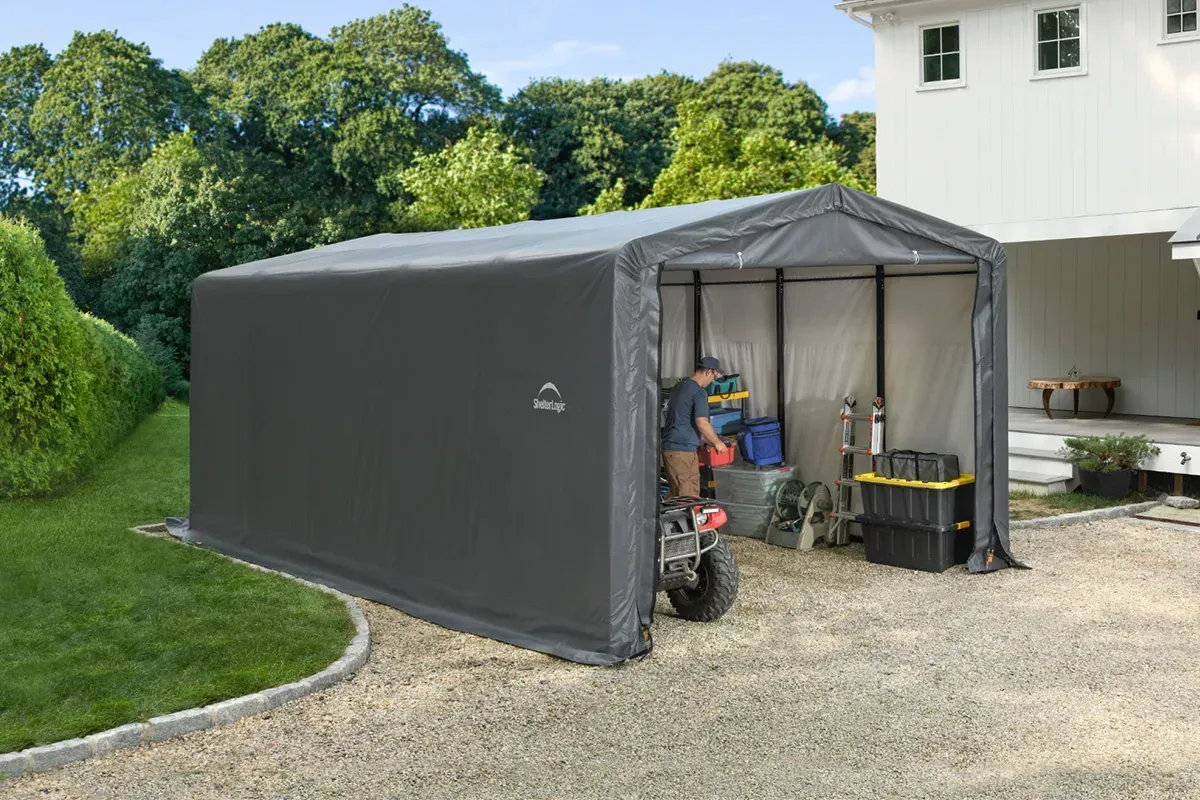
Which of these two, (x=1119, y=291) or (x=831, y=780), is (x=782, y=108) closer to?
(x=1119, y=291)

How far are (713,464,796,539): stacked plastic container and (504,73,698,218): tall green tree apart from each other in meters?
29.0

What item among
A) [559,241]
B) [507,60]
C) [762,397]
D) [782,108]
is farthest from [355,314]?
[507,60]

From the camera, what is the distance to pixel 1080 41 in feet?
45.6

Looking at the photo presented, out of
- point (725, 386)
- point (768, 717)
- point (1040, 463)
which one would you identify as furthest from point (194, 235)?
point (768, 717)

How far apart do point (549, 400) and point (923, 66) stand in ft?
31.6

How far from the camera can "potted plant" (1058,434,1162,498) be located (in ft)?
40.5

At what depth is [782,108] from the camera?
38938 millimetres

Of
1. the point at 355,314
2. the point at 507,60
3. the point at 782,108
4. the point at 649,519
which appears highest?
the point at 507,60

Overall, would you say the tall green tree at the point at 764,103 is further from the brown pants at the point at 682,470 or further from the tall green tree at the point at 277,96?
the brown pants at the point at 682,470

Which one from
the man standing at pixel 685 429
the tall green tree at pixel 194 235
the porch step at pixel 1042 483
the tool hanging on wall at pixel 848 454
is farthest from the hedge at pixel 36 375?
the tall green tree at pixel 194 235

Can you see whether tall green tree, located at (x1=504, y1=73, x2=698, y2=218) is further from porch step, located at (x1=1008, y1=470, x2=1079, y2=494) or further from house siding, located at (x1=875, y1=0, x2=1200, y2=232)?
porch step, located at (x1=1008, y1=470, x2=1079, y2=494)

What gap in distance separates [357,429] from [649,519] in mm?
2681

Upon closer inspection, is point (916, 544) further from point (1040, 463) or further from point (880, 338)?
point (1040, 463)

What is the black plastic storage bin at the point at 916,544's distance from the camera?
9289mm
